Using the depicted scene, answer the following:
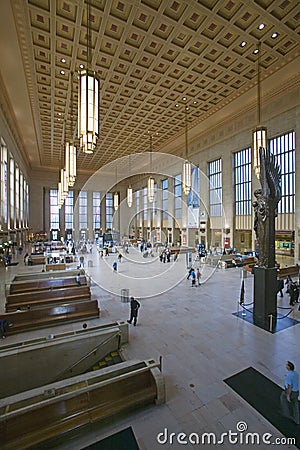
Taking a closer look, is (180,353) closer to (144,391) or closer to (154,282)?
(144,391)

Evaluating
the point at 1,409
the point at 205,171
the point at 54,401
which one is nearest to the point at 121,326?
the point at 54,401

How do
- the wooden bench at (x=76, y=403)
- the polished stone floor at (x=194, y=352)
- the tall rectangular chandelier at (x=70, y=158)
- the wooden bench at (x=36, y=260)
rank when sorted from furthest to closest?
the wooden bench at (x=36, y=260) → the tall rectangular chandelier at (x=70, y=158) → the polished stone floor at (x=194, y=352) → the wooden bench at (x=76, y=403)

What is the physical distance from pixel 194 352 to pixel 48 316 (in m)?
4.69

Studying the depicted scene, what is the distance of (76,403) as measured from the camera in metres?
3.55

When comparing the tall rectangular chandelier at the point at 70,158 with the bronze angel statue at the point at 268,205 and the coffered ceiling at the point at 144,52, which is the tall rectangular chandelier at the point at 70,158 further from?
the bronze angel statue at the point at 268,205

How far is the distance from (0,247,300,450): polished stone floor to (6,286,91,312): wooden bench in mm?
1050

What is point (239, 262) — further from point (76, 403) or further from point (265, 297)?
point (76, 403)

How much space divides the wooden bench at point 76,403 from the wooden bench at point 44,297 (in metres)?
4.70

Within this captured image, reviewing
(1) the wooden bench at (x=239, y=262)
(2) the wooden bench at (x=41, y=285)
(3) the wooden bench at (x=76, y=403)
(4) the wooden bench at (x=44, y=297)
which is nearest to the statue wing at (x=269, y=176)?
(3) the wooden bench at (x=76, y=403)

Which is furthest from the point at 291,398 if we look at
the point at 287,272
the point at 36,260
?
the point at 36,260

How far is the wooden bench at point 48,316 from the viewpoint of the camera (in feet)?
22.3

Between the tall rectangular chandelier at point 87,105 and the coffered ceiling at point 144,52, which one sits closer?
the tall rectangular chandelier at point 87,105

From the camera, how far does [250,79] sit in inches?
557

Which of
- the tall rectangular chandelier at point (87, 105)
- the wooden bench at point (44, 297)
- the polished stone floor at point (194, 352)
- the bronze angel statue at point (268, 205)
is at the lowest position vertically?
the polished stone floor at point (194, 352)
